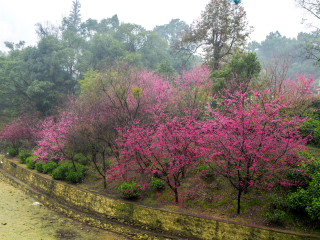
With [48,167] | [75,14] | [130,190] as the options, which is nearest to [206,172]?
[130,190]

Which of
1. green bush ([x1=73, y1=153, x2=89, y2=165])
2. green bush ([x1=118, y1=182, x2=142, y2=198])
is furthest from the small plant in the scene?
green bush ([x1=118, y1=182, x2=142, y2=198])

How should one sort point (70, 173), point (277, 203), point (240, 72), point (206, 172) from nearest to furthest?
point (277, 203) < point (206, 172) < point (70, 173) < point (240, 72)

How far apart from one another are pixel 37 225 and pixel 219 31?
61.6ft

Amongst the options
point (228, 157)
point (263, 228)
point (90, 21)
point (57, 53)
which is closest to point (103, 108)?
point (228, 157)

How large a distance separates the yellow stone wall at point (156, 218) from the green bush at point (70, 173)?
1.41ft

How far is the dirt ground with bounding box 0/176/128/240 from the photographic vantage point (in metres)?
8.16

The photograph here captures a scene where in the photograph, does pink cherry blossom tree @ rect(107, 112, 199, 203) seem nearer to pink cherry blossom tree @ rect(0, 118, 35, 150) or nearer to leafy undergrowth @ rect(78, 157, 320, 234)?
leafy undergrowth @ rect(78, 157, 320, 234)

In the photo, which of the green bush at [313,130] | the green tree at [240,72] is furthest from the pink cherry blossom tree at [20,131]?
the green bush at [313,130]

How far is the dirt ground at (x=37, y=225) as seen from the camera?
26.8ft

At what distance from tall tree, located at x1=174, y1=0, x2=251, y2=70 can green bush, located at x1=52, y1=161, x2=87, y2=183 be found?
13.5m

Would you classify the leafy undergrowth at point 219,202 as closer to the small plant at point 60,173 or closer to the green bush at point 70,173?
the green bush at point 70,173

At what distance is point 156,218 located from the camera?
27.0ft

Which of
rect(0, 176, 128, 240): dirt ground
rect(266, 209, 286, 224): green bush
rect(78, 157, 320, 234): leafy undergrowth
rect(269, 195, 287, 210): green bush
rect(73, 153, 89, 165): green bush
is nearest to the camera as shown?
rect(266, 209, 286, 224): green bush

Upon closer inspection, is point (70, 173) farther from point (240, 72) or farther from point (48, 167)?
point (240, 72)
